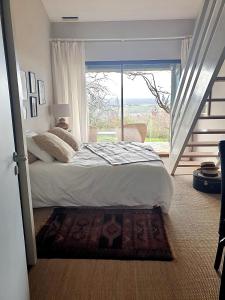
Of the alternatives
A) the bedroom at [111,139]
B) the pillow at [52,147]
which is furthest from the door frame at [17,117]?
the pillow at [52,147]

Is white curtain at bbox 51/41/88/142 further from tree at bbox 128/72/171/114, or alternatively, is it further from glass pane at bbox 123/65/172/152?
tree at bbox 128/72/171/114

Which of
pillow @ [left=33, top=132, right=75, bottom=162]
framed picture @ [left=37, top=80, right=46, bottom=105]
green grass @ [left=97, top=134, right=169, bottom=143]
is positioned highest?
framed picture @ [left=37, top=80, right=46, bottom=105]

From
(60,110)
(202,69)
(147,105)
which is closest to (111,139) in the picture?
(147,105)

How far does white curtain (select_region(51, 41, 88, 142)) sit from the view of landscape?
1.28 feet

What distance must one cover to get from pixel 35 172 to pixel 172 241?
1636 mm

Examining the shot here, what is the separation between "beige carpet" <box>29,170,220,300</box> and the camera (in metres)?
1.72

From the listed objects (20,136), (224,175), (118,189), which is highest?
(20,136)

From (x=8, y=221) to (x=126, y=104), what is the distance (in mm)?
4739

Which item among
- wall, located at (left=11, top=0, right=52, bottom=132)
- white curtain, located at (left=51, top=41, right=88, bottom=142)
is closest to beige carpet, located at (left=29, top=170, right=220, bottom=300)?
wall, located at (left=11, top=0, right=52, bottom=132)

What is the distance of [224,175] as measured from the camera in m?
1.69

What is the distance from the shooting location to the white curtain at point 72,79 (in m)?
5.12

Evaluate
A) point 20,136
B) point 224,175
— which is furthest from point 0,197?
point 224,175

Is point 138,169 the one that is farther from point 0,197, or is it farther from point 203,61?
point 0,197

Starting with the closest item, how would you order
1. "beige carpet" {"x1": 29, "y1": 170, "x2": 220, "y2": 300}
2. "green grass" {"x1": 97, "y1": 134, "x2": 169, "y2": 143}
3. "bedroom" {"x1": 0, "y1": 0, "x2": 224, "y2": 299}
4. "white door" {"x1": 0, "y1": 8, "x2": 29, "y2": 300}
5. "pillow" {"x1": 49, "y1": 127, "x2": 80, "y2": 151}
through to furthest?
"white door" {"x1": 0, "y1": 8, "x2": 29, "y2": 300} < "beige carpet" {"x1": 29, "y1": 170, "x2": 220, "y2": 300} < "bedroom" {"x1": 0, "y1": 0, "x2": 224, "y2": 299} < "pillow" {"x1": 49, "y1": 127, "x2": 80, "y2": 151} < "green grass" {"x1": 97, "y1": 134, "x2": 169, "y2": 143}
